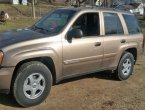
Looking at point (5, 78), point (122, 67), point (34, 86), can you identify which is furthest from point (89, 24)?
point (5, 78)

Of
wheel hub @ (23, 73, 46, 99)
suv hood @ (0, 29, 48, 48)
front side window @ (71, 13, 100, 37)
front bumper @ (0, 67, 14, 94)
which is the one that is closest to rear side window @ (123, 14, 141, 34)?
front side window @ (71, 13, 100, 37)

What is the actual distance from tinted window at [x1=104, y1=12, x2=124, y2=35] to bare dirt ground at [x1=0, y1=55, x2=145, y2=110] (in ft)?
4.09

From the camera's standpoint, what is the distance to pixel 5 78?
5426 millimetres

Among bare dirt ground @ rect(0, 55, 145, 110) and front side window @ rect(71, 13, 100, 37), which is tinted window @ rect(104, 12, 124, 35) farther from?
bare dirt ground @ rect(0, 55, 145, 110)

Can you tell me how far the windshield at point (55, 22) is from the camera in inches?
254

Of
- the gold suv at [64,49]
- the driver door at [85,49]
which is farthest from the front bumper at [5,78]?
the driver door at [85,49]

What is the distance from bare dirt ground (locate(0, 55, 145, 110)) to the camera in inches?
239

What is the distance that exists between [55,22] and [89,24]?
0.75 meters

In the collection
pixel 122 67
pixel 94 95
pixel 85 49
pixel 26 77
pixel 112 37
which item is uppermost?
pixel 112 37

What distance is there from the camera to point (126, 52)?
798 centimetres

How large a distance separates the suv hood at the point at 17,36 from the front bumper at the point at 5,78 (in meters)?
0.43

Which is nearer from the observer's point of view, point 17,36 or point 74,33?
point 17,36

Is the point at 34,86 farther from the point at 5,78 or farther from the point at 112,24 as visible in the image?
the point at 112,24

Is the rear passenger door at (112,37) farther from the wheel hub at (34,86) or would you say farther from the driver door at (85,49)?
the wheel hub at (34,86)
